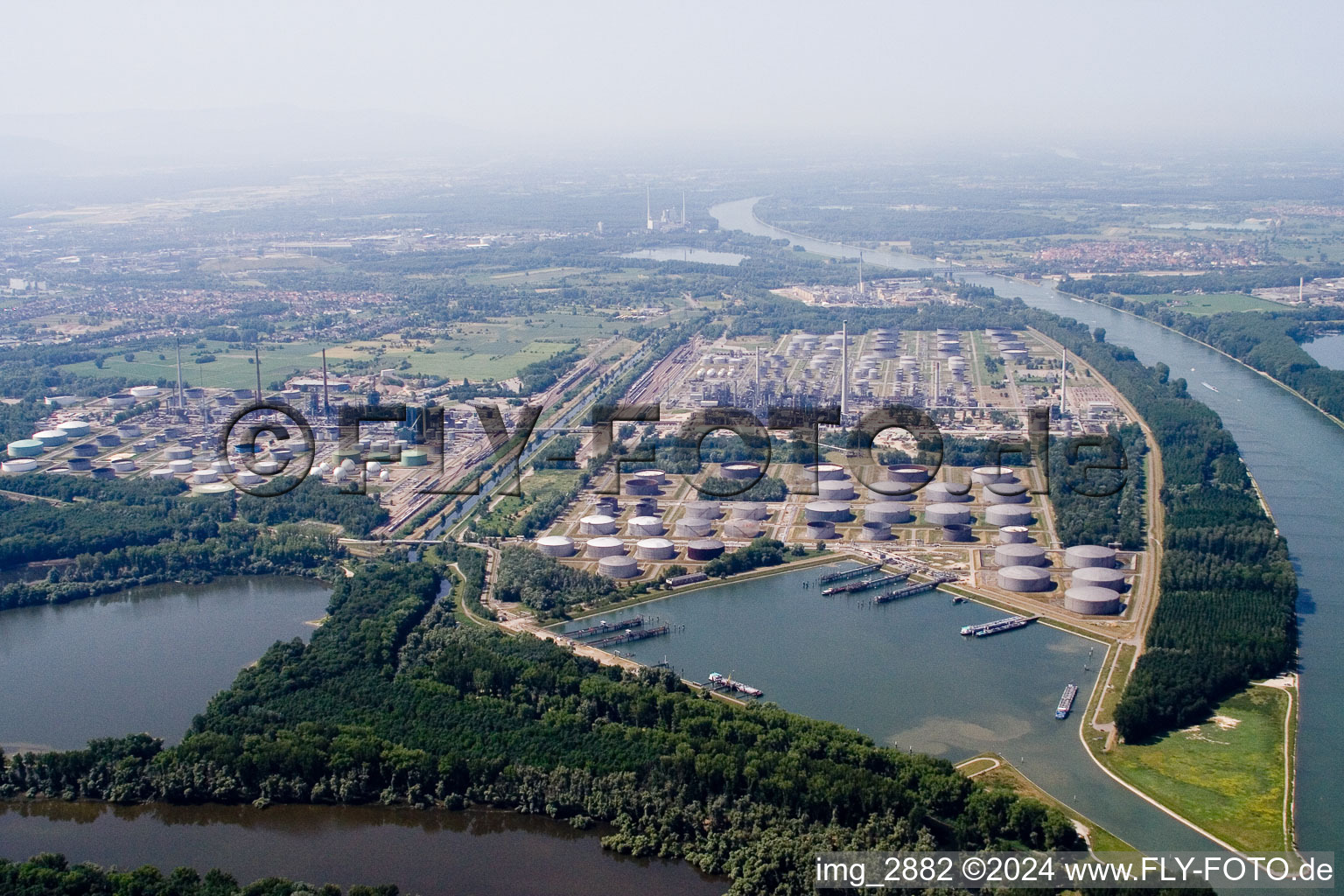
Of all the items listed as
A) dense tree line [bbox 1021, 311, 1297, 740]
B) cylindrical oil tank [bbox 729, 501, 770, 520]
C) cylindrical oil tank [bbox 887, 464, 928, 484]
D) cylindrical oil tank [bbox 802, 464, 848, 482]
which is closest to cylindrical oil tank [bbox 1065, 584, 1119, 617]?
dense tree line [bbox 1021, 311, 1297, 740]

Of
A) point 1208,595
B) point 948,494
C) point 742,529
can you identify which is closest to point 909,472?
point 948,494

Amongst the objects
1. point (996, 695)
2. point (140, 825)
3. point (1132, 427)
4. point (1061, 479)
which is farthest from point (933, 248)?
point (140, 825)

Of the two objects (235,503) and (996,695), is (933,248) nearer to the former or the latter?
(235,503)

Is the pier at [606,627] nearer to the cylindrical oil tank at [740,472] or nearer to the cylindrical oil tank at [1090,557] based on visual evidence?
the cylindrical oil tank at [1090,557]

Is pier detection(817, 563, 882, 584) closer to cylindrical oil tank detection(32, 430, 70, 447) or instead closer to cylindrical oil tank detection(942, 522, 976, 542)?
cylindrical oil tank detection(942, 522, 976, 542)

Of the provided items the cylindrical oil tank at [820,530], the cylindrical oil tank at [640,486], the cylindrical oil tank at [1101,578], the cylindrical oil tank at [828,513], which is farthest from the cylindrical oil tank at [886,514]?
the cylindrical oil tank at [640,486]
